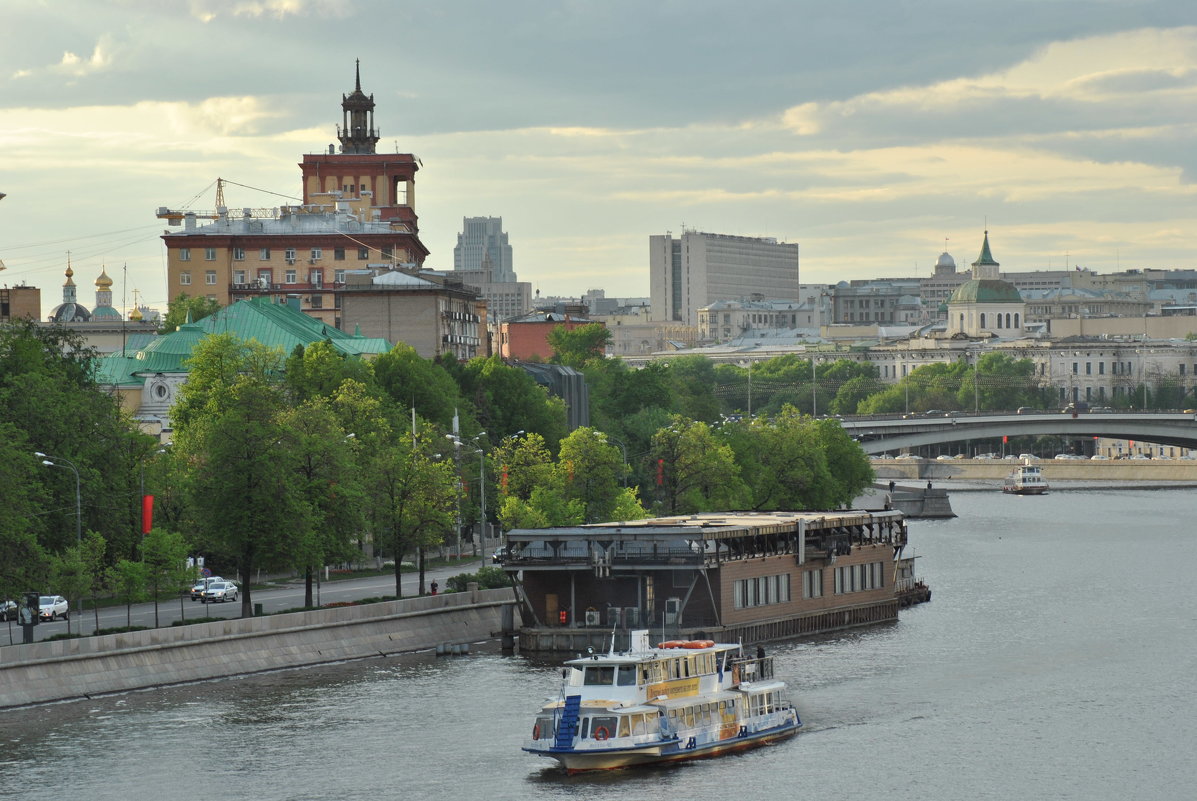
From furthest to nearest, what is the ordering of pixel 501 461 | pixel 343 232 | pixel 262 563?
pixel 343 232, pixel 501 461, pixel 262 563

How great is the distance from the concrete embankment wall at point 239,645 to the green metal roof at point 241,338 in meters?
39.3

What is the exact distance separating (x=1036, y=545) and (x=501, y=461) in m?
40.8

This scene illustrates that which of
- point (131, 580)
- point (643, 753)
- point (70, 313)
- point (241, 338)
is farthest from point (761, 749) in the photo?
point (70, 313)

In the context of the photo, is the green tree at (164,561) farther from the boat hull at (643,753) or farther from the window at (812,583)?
the window at (812,583)

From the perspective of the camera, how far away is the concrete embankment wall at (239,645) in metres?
71.2

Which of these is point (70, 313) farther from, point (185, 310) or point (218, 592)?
point (218, 592)

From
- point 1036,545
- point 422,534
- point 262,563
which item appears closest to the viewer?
point 262,563

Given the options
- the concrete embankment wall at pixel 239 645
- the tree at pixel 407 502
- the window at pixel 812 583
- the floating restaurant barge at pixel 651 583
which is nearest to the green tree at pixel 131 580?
the concrete embankment wall at pixel 239 645

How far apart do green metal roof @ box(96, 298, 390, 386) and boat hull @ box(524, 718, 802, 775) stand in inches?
2456

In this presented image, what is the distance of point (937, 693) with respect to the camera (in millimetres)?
77312

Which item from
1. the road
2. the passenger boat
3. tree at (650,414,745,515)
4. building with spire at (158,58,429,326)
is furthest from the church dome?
the passenger boat

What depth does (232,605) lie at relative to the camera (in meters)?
89.2

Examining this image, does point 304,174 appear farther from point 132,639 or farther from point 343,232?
point 132,639

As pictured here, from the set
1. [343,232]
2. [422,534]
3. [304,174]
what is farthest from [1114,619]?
[304,174]
